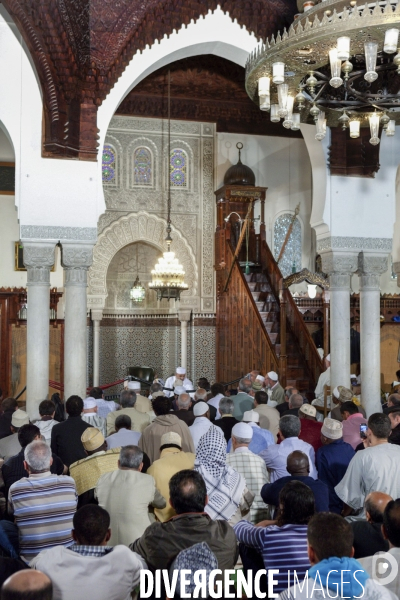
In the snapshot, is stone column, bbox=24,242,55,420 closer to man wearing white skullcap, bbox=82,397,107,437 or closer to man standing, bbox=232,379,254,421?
man wearing white skullcap, bbox=82,397,107,437

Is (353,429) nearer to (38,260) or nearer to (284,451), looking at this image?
(284,451)

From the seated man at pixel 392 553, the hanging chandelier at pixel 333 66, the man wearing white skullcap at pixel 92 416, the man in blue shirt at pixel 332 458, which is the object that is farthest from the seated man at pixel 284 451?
the hanging chandelier at pixel 333 66

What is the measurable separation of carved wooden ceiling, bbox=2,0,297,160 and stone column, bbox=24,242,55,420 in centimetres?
112

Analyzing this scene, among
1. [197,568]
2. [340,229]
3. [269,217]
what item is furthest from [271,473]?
[269,217]

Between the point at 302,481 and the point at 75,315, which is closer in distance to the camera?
the point at 302,481

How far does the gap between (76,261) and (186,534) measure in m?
5.21

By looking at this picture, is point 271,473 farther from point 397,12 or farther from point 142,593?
point 397,12

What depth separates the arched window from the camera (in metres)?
14.2

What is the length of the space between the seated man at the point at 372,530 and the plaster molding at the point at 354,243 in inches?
231

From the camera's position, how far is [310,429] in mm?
5582

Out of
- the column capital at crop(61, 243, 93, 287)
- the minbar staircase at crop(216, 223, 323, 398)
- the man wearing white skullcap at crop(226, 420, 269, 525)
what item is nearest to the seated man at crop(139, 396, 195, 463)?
the man wearing white skullcap at crop(226, 420, 269, 525)

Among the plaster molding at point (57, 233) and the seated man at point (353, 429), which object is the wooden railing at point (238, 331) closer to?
the plaster molding at point (57, 233)

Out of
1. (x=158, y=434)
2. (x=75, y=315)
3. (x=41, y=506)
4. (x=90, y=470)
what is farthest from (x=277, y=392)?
(x=41, y=506)

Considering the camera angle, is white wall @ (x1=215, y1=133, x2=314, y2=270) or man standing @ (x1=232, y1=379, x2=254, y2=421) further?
white wall @ (x1=215, y1=133, x2=314, y2=270)
